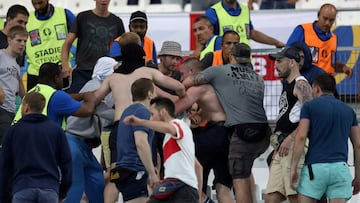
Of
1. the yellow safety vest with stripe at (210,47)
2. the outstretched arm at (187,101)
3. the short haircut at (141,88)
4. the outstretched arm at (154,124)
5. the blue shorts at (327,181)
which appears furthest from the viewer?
the yellow safety vest with stripe at (210,47)

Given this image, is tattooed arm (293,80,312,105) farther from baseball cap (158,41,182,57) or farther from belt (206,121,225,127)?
baseball cap (158,41,182,57)

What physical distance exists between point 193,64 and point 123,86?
1.55 m

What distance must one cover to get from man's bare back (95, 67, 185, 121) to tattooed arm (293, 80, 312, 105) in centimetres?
121

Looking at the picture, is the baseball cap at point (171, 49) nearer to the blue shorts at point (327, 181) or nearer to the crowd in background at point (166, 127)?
the crowd in background at point (166, 127)

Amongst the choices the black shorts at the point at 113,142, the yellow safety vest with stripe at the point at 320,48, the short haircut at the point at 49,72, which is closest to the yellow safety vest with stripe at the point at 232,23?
the yellow safety vest with stripe at the point at 320,48

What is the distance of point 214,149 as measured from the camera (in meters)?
16.9

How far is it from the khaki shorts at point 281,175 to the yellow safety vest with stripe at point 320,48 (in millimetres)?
2338

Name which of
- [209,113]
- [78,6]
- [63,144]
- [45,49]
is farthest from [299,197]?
[78,6]

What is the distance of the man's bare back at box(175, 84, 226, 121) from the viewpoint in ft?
53.8

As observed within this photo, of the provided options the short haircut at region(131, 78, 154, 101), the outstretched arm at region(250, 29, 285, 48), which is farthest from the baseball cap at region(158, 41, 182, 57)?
the short haircut at region(131, 78, 154, 101)

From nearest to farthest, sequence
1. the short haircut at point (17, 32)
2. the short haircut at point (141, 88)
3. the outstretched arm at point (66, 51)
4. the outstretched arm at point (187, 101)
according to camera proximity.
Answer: the short haircut at point (141, 88) < the outstretched arm at point (187, 101) < the short haircut at point (17, 32) < the outstretched arm at point (66, 51)

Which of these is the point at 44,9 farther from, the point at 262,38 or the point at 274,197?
the point at 274,197

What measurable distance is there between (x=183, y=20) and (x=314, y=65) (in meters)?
3.61

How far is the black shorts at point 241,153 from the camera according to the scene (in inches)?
656
